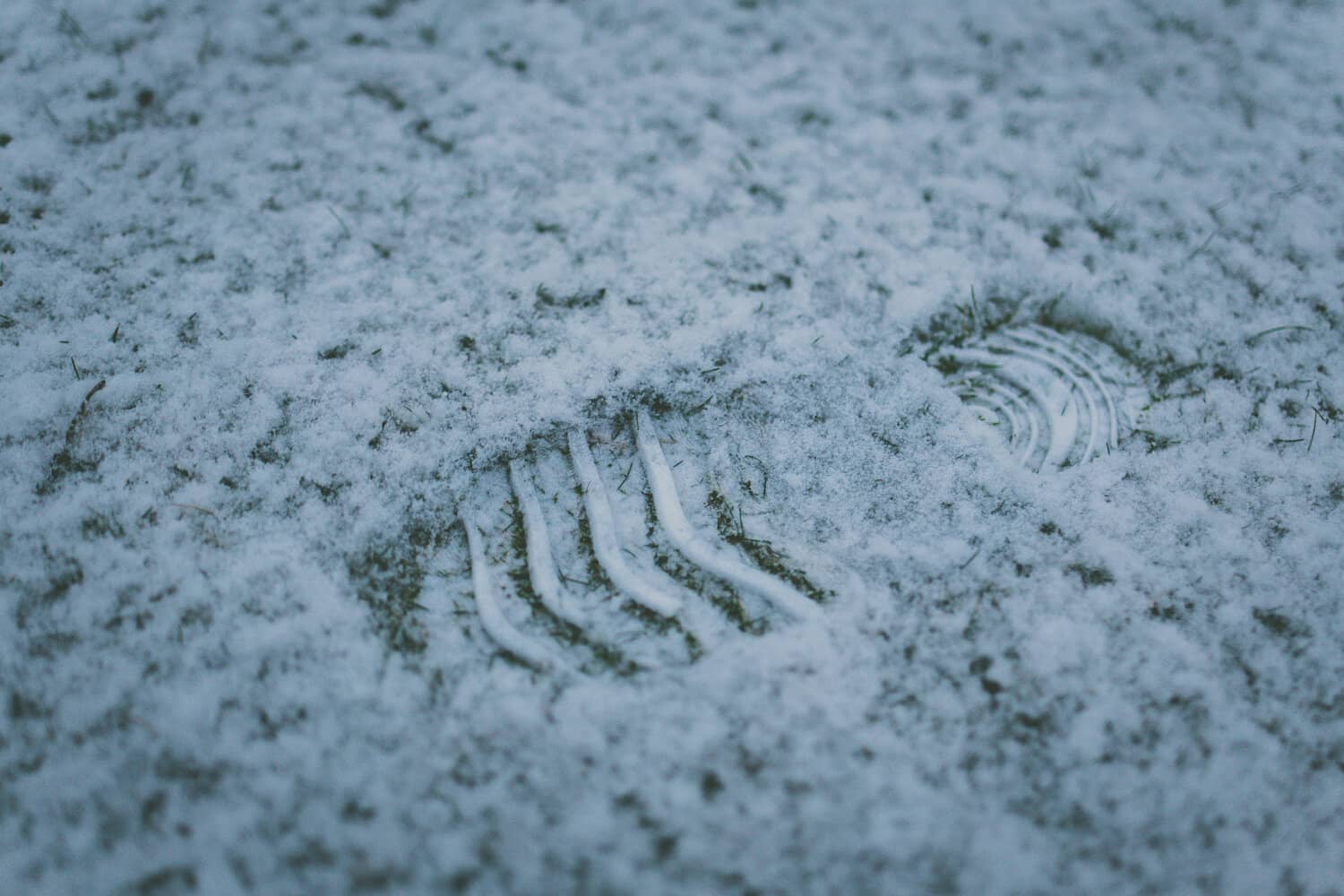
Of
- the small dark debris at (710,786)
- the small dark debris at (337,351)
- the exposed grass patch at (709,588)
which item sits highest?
the small dark debris at (337,351)

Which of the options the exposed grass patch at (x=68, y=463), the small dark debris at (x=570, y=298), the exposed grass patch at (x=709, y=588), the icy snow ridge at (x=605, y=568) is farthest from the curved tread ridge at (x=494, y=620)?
the exposed grass patch at (x=68, y=463)

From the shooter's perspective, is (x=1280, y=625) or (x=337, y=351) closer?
(x=1280, y=625)

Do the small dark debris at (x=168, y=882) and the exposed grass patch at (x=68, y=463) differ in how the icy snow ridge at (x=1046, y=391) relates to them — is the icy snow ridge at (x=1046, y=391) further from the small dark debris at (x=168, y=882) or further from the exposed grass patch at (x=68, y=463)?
the exposed grass patch at (x=68, y=463)

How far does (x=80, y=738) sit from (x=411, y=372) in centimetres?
114

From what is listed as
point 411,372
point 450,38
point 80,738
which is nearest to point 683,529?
point 411,372

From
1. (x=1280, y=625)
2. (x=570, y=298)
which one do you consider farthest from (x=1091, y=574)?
(x=570, y=298)

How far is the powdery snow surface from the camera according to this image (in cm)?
160

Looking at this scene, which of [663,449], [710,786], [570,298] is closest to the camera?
[710,786]

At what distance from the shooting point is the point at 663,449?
2.14 m

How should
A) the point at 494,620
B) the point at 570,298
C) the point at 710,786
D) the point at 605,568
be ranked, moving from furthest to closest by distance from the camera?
the point at 570,298 → the point at 605,568 → the point at 494,620 → the point at 710,786

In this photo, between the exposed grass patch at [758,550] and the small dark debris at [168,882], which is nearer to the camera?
the small dark debris at [168,882]

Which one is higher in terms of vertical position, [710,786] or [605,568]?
[605,568]

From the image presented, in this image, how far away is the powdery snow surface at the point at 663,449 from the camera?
160 centimetres

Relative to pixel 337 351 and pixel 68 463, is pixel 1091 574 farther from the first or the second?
pixel 68 463
